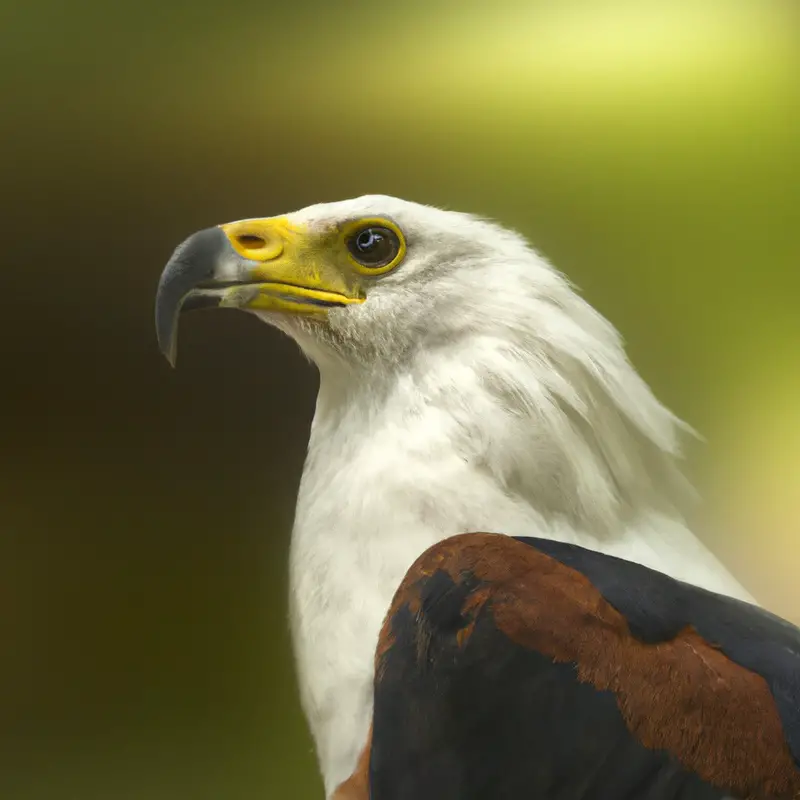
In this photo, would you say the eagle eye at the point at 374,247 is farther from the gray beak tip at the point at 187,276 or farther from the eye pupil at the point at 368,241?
the gray beak tip at the point at 187,276

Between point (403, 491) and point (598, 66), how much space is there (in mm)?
806

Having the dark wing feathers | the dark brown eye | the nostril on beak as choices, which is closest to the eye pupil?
the dark brown eye

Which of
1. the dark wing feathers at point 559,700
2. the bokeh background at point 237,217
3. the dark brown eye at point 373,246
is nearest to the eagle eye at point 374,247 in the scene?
the dark brown eye at point 373,246

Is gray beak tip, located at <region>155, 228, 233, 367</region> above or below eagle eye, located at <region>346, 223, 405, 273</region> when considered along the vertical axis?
below

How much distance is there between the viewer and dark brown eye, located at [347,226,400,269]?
1.00 m

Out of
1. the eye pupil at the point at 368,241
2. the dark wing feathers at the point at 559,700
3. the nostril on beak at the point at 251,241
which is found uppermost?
the eye pupil at the point at 368,241

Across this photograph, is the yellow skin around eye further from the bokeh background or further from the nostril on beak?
the bokeh background

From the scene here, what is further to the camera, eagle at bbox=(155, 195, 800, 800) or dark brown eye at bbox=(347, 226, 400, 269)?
dark brown eye at bbox=(347, 226, 400, 269)

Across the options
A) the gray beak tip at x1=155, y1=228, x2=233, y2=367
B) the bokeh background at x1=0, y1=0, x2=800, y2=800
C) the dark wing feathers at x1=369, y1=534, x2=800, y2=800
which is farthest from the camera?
the bokeh background at x1=0, y1=0, x2=800, y2=800

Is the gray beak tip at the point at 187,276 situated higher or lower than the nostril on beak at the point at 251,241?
lower

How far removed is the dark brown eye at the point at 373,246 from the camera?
1003 mm

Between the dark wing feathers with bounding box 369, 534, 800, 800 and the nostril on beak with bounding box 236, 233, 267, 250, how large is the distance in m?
0.49

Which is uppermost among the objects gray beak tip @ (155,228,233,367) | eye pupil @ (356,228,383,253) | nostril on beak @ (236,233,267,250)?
eye pupil @ (356,228,383,253)

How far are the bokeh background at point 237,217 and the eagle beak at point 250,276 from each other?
213mm
